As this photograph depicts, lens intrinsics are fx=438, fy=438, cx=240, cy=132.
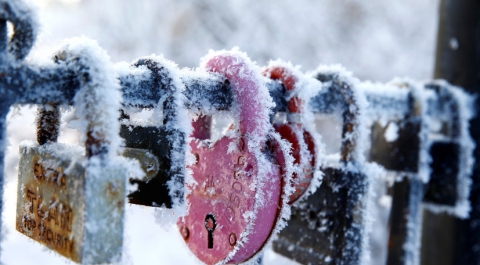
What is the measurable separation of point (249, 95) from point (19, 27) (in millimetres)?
285

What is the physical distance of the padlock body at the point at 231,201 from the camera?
56cm

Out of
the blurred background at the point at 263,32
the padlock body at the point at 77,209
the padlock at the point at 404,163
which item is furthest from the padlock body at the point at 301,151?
the blurred background at the point at 263,32

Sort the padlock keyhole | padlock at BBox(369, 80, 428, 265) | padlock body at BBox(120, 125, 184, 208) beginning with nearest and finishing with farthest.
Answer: padlock body at BBox(120, 125, 184, 208)
the padlock keyhole
padlock at BBox(369, 80, 428, 265)

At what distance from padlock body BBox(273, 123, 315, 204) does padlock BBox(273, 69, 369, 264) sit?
0.09 metres

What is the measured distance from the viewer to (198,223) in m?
0.65

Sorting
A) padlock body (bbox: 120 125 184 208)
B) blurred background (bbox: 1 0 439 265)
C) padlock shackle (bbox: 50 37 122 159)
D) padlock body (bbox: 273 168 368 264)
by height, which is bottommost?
padlock body (bbox: 273 168 368 264)

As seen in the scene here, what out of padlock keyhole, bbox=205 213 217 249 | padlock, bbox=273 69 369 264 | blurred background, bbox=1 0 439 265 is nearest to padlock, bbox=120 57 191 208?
padlock keyhole, bbox=205 213 217 249

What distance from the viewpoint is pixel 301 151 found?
2.16ft

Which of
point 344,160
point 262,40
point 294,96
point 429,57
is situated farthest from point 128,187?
point 429,57

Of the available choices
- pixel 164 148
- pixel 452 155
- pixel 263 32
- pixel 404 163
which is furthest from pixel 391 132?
pixel 263 32

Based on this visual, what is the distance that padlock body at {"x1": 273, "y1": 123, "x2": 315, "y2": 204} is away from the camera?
2.18 feet

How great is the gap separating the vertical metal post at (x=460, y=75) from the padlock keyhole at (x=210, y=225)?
949 mm

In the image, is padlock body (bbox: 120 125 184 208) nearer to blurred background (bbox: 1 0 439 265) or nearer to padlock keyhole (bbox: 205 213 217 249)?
padlock keyhole (bbox: 205 213 217 249)

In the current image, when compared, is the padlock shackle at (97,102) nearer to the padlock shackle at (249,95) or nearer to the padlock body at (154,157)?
the padlock body at (154,157)
